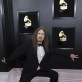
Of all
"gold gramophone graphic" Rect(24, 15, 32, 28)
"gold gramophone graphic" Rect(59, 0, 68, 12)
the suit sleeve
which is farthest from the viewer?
"gold gramophone graphic" Rect(24, 15, 32, 28)

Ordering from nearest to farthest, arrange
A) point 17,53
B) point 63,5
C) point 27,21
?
point 17,53 → point 63,5 → point 27,21

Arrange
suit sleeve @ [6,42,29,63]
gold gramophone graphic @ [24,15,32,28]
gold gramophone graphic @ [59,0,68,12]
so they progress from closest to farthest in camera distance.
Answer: suit sleeve @ [6,42,29,63]
gold gramophone graphic @ [59,0,68,12]
gold gramophone graphic @ [24,15,32,28]

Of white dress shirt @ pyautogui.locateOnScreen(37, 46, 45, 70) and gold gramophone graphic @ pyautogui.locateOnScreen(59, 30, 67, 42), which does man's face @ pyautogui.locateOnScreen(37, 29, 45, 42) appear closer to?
white dress shirt @ pyautogui.locateOnScreen(37, 46, 45, 70)

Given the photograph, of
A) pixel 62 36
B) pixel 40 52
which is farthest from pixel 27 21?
pixel 40 52

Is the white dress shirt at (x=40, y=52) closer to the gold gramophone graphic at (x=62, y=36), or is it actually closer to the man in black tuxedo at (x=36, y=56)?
the man in black tuxedo at (x=36, y=56)

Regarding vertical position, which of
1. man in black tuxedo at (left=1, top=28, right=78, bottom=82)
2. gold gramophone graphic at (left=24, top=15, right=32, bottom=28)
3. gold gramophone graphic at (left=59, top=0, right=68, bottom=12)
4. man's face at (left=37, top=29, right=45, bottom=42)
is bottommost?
man in black tuxedo at (left=1, top=28, right=78, bottom=82)

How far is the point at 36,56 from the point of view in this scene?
2283mm

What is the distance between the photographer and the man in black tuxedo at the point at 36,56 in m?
2.25

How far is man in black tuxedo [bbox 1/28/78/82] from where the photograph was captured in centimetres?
225

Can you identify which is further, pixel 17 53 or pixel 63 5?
pixel 63 5

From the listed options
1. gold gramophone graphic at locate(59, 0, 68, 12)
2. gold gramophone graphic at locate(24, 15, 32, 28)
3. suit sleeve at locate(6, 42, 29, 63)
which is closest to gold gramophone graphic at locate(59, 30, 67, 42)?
gold gramophone graphic at locate(59, 0, 68, 12)

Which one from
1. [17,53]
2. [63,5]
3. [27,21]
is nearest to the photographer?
[17,53]

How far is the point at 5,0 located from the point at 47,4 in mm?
646

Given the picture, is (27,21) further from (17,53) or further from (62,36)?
(17,53)
